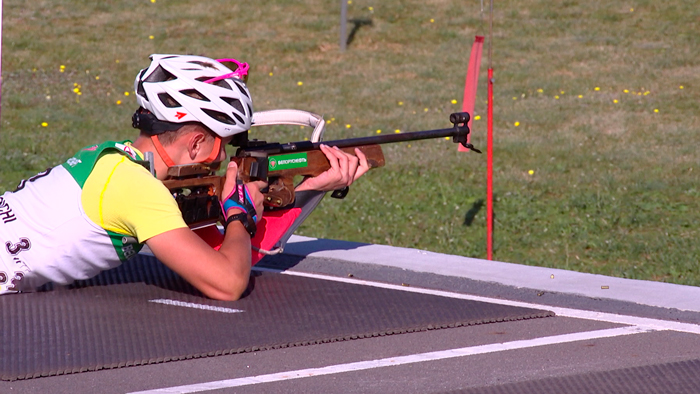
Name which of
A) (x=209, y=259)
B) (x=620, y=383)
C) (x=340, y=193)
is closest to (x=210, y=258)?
(x=209, y=259)

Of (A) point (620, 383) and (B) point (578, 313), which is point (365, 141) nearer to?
(B) point (578, 313)

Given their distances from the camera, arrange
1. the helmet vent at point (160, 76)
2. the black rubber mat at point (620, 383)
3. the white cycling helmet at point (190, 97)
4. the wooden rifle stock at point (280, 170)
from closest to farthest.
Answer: the black rubber mat at point (620, 383)
the white cycling helmet at point (190, 97)
the helmet vent at point (160, 76)
the wooden rifle stock at point (280, 170)

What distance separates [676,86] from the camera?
17.1 m

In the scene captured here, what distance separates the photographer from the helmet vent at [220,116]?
15.2ft

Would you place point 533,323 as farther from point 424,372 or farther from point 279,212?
point 279,212

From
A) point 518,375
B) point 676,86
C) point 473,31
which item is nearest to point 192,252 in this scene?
point 518,375

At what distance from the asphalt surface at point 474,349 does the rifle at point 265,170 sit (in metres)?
0.80

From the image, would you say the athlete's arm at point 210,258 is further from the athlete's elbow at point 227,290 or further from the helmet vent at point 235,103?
the helmet vent at point 235,103

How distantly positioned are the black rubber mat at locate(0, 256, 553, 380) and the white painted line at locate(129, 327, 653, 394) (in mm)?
303

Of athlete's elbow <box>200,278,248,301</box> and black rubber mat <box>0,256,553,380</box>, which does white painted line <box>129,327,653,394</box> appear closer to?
black rubber mat <box>0,256,553,380</box>

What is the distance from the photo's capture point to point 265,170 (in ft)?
16.3

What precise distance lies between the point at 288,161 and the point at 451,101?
11774 mm

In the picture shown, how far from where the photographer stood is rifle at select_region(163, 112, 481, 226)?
183 inches

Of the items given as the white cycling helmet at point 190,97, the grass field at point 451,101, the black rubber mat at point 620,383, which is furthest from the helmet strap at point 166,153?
the grass field at point 451,101
